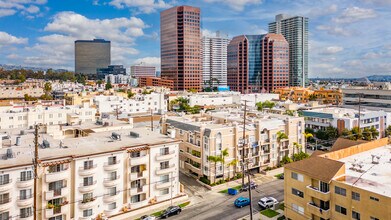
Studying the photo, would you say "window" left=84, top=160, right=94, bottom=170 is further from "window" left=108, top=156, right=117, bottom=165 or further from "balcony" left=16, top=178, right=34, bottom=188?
"balcony" left=16, top=178, right=34, bottom=188

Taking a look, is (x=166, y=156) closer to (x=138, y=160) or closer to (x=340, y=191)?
(x=138, y=160)

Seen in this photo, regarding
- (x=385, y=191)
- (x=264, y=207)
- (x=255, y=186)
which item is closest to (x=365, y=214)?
(x=385, y=191)

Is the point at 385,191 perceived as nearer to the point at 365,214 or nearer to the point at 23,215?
the point at 365,214

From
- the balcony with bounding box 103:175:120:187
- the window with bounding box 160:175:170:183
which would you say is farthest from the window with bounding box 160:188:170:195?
the balcony with bounding box 103:175:120:187

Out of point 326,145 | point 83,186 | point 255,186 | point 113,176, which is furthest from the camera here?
point 326,145

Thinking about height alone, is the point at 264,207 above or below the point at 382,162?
below

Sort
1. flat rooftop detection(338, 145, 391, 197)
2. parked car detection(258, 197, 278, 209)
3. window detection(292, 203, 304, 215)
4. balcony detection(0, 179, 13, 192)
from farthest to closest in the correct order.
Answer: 1. parked car detection(258, 197, 278, 209)
2. window detection(292, 203, 304, 215)
3. balcony detection(0, 179, 13, 192)
4. flat rooftop detection(338, 145, 391, 197)
